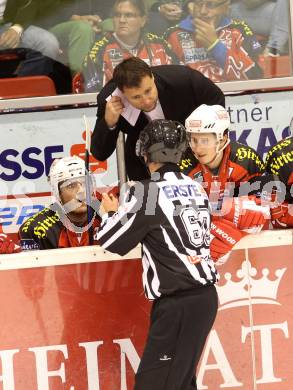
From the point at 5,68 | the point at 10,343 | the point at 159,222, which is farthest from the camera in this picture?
the point at 5,68

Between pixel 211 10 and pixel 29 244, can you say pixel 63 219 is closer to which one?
pixel 29 244

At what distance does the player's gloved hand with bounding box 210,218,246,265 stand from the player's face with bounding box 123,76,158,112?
66 cm

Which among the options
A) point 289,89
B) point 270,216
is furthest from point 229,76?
point 270,216

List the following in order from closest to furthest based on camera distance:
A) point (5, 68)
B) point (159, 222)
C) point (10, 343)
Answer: point (159, 222), point (10, 343), point (5, 68)

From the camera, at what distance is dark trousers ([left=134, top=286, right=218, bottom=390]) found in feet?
14.7

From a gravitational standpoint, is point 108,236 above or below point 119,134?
below

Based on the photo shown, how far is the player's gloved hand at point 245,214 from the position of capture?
496 centimetres

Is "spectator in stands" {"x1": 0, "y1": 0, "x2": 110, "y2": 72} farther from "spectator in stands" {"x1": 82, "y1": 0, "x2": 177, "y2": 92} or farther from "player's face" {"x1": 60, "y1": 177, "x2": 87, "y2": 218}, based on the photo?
"player's face" {"x1": 60, "y1": 177, "x2": 87, "y2": 218}

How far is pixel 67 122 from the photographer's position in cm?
647

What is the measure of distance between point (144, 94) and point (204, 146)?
1.41ft

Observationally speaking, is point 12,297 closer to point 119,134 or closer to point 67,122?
point 119,134

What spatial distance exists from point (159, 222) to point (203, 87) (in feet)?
3.25

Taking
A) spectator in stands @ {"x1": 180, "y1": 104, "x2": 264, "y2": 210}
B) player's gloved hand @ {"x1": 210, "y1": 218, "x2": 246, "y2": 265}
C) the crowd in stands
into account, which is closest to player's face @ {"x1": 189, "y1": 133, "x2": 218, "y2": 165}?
spectator in stands @ {"x1": 180, "y1": 104, "x2": 264, "y2": 210}

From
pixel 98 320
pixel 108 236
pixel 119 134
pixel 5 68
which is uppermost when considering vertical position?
pixel 5 68
